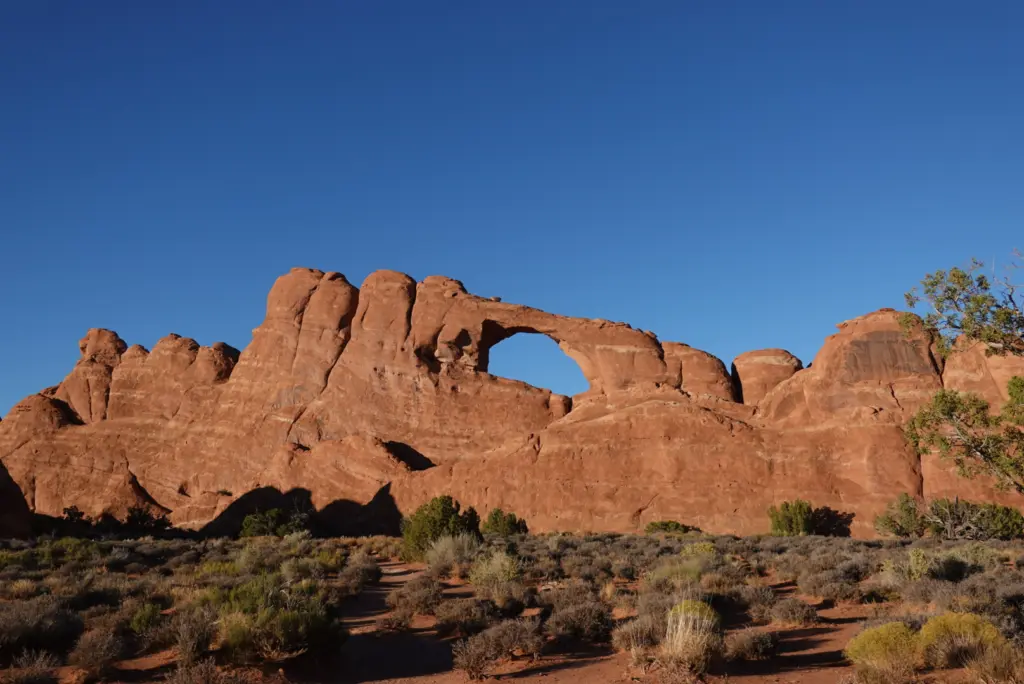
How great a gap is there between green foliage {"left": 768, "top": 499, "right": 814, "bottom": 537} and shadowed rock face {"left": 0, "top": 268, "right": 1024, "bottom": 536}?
2765 mm

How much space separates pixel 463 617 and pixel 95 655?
5.34 metres

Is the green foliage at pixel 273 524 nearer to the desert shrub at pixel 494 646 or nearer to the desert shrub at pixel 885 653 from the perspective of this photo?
the desert shrub at pixel 494 646

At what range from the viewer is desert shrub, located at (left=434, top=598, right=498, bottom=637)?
1174cm

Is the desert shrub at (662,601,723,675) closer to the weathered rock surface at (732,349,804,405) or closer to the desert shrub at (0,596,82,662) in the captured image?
the desert shrub at (0,596,82,662)

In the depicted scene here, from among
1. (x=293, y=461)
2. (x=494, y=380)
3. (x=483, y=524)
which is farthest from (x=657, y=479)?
(x=293, y=461)

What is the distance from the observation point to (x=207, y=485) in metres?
61.0

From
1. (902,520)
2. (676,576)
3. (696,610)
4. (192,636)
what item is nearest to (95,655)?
(192,636)

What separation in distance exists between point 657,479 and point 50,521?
126 ft

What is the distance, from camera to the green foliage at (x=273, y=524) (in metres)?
43.0

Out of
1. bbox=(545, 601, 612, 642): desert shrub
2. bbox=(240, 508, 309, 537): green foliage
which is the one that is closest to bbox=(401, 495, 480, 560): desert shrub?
bbox=(545, 601, 612, 642): desert shrub

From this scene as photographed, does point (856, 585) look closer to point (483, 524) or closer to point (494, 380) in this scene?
point (483, 524)

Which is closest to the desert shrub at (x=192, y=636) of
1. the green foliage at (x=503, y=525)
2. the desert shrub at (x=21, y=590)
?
the desert shrub at (x=21, y=590)

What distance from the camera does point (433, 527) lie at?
25016 millimetres

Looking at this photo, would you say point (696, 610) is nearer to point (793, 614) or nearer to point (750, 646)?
point (750, 646)
